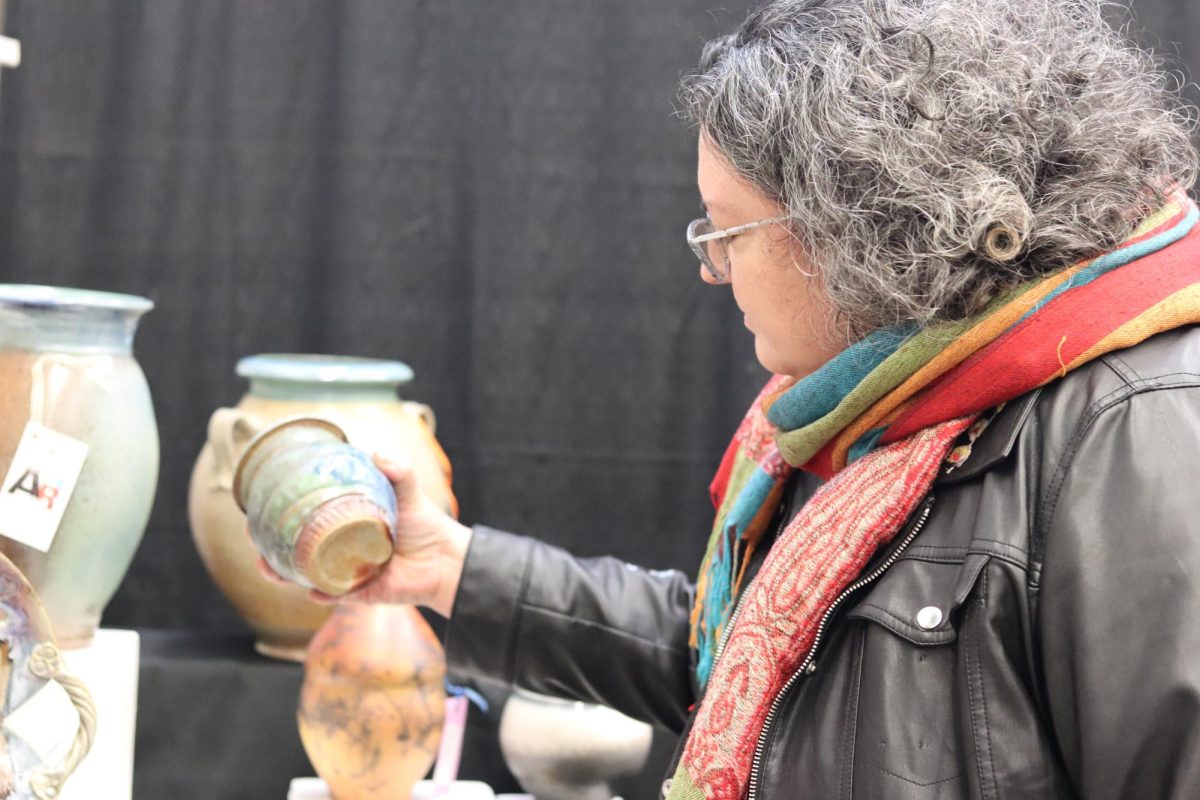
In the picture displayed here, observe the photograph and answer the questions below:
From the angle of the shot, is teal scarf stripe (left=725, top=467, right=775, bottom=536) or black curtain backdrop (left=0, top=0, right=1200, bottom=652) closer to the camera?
teal scarf stripe (left=725, top=467, right=775, bottom=536)

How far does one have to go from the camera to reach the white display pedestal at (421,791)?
1724 mm

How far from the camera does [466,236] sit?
7.04ft

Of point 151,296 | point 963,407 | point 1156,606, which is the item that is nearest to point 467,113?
point 151,296

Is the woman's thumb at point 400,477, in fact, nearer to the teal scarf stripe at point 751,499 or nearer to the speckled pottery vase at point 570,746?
the teal scarf stripe at point 751,499

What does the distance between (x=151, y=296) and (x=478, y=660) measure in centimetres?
97

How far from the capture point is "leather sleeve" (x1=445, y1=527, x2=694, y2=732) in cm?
137

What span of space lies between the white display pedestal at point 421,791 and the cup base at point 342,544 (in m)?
0.56

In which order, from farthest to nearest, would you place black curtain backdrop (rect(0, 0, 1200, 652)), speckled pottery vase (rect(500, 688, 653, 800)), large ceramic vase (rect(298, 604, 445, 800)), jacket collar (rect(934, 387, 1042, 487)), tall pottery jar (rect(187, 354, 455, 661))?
black curtain backdrop (rect(0, 0, 1200, 652)) → tall pottery jar (rect(187, 354, 455, 661)) → speckled pottery vase (rect(500, 688, 653, 800)) → large ceramic vase (rect(298, 604, 445, 800)) → jacket collar (rect(934, 387, 1042, 487))

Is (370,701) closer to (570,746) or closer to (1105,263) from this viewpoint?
(570,746)

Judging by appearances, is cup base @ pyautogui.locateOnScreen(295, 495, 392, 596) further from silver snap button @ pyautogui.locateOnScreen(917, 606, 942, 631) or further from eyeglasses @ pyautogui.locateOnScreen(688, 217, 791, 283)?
silver snap button @ pyautogui.locateOnScreen(917, 606, 942, 631)

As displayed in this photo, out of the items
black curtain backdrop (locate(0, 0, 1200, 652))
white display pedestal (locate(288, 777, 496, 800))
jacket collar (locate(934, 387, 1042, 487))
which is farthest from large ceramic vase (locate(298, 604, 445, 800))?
jacket collar (locate(934, 387, 1042, 487))

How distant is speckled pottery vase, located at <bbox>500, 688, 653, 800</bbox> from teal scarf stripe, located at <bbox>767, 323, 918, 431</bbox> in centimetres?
74

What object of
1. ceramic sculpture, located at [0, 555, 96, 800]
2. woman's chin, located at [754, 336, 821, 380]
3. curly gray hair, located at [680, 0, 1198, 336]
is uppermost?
curly gray hair, located at [680, 0, 1198, 336]

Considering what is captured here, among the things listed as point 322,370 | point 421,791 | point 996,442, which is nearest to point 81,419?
point 322,370
